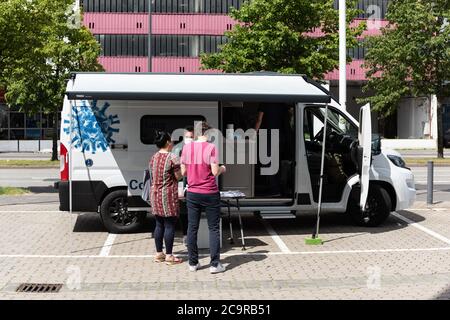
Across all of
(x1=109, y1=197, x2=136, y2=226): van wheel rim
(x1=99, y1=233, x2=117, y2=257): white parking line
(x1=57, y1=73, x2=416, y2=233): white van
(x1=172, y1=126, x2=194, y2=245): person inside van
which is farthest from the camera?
(x1=109, y1=197, x2=136, y2=226): van wheel rim

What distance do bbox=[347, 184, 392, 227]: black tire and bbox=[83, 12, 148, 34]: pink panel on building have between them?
45.3 meters

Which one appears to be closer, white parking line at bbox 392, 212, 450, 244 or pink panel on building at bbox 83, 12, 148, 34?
white parking line at bbox 392, 212, 450, 244

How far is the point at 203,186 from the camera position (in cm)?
759

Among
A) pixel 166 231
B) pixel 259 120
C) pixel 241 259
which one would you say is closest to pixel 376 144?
pixel 259 120

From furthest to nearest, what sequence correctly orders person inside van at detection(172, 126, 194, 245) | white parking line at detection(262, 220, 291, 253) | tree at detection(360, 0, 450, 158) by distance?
tree at detection(360, 0, 450, 158)
white parking line at detection(262, 220, 291, 253)
person inside van at detection(172, 126, 194, 245)

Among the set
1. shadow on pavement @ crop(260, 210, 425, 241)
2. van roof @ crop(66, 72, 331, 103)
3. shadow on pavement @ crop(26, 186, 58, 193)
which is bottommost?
shadow on pavement @ crop(260, 210, 425, 241)

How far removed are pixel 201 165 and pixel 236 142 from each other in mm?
3189

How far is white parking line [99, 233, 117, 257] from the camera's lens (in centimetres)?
891

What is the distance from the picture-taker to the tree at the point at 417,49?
3105 centimetres

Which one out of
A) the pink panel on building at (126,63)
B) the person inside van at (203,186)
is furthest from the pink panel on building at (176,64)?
the person inside van at (203,186)

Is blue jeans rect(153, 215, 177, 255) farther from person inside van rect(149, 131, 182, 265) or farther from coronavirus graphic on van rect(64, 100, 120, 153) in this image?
coronavirus graphic on van rect(64, 100, 120, 153)

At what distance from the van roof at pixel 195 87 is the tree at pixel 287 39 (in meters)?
17.7

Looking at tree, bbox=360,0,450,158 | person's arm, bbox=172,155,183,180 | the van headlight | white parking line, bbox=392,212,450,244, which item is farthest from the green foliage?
person's arm, bbox=172,155,183,180

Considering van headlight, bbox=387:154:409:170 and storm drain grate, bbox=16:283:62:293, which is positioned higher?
van headlight, bbox=387:154:409:170
